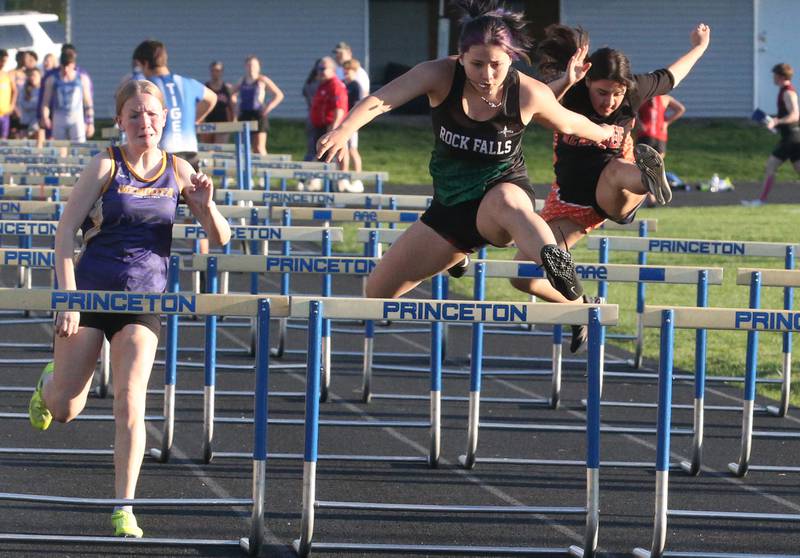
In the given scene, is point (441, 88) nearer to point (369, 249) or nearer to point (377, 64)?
point (369, 249)

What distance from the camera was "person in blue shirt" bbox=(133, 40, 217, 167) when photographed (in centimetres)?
1173

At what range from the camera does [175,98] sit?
468 inches

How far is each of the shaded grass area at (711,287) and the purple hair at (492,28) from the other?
4.20 meters

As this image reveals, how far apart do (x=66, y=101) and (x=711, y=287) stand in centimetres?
989

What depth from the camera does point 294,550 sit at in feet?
18.8

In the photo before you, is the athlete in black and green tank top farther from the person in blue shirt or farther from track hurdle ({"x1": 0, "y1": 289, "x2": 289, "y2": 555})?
the person in blue shirt

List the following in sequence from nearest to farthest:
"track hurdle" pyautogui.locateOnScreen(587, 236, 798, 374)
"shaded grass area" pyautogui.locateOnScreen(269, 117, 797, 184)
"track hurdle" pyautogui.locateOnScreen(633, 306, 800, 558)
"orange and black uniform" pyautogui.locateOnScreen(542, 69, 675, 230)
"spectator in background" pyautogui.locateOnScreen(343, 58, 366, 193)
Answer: "track hurdle" pyautogui.locateOnScreen(633, 306, 800, 558), "orange and black uniform" pyautogui.locateOnScreen(542, 69, 675, 230), "track hurdle" pyautogui.locateOnScreen(587, 236, 798, 374), "spectator in background" pyautogui.locateOnScreen(343, 58, 366, 193), "shaded grass area" pyautogui.locateOnScreen(269, 117, 797, 184)

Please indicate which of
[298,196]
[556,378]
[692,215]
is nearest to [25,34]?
[692,215]

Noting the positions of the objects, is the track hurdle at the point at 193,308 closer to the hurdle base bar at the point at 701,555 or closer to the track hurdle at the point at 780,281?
the hurdle base bar at the point at 701,555

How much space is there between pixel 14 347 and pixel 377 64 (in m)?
28.3

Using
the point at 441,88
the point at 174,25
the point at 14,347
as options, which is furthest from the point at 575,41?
the point at 174,25

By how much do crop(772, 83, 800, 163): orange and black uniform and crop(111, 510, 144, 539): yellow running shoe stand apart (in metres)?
16.7

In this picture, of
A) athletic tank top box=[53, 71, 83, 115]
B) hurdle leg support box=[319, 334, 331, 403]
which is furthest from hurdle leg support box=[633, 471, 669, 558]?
athletic tank top box=[53, 71, 83, 115]

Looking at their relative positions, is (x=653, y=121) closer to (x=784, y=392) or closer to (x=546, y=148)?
(x=546, y=148)
